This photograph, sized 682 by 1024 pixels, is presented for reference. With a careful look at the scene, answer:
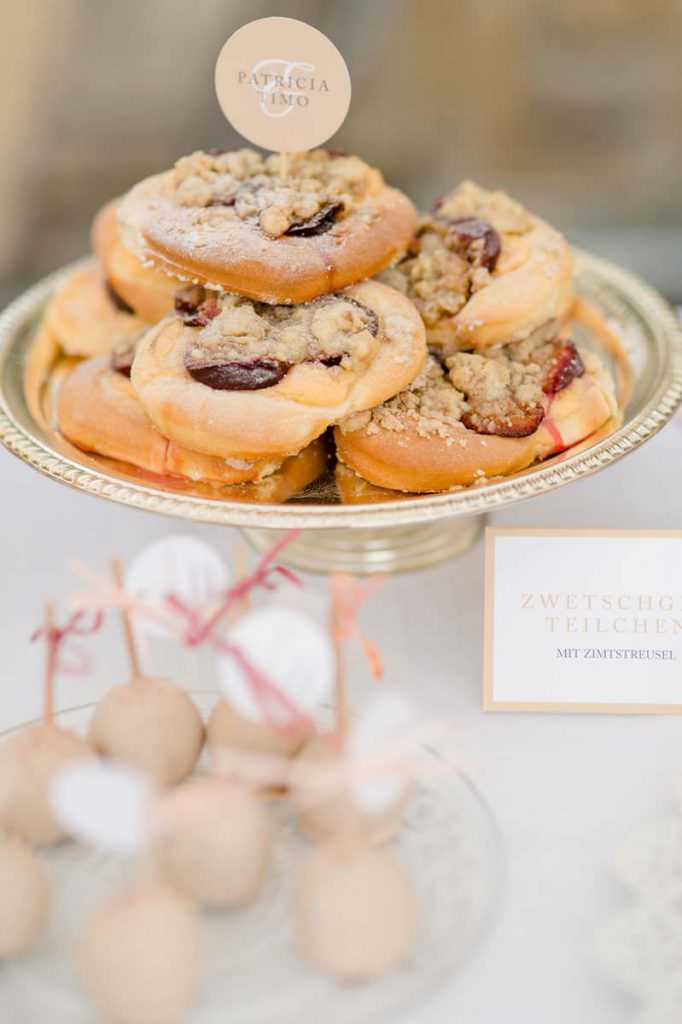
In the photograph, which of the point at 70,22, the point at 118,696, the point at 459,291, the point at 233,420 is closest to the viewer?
the point at 118,696

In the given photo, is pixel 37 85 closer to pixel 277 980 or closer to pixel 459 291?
pixel 459 291

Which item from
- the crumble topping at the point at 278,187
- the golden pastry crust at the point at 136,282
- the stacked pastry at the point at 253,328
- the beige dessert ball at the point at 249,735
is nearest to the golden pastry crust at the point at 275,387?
the stacked pastry at the point at 253,328

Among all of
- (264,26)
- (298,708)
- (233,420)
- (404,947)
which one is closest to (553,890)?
(404,947)

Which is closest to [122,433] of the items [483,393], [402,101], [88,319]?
[88,319]

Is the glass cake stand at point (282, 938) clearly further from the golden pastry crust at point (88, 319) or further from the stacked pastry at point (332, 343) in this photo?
the golden pastry crust at point (88, 319)

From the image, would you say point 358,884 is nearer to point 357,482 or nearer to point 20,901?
point 20,901

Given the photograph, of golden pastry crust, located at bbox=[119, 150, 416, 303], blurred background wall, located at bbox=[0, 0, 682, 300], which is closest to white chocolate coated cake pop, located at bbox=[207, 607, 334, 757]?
golden pastry crust, located at bbox=[119, 150, 416, 303]
